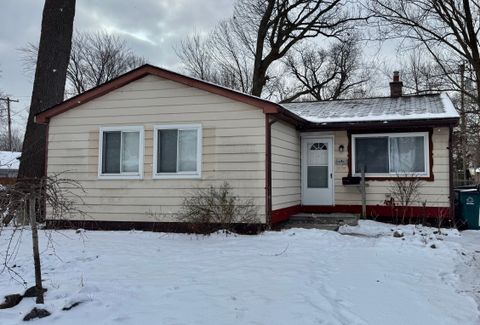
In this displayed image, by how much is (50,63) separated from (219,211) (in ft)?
24.5

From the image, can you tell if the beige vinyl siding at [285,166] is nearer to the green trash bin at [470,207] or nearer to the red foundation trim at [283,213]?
the red foundation trim at [283,213]

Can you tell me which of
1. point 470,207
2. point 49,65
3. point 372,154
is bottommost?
point 470,207

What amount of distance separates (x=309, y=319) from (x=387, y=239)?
5.12 meters

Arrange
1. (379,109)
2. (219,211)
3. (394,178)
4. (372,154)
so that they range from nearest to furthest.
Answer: (219,211) < (394,178) < (372,154) < (379,109)

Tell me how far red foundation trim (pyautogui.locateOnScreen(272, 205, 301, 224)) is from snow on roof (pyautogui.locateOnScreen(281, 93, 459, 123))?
2.32 metres

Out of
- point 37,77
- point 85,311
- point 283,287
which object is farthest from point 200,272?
point 37,77

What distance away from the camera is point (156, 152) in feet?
34.1

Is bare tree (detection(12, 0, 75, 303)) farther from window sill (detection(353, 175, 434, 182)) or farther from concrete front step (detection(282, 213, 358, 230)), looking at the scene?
window sill (detection(353, 175, 434, 182))

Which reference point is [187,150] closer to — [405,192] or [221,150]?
[221,150]

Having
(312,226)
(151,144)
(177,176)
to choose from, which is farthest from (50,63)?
(312,226)

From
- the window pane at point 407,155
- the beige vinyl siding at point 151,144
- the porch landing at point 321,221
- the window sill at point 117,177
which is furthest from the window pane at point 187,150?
the window pane at point 407,155

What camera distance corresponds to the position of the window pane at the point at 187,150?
10.2 metres

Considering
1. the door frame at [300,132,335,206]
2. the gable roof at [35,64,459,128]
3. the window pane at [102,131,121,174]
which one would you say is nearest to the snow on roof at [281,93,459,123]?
the gable roof at [35,64,459,128]

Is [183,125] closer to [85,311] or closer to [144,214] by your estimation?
[144,214]
